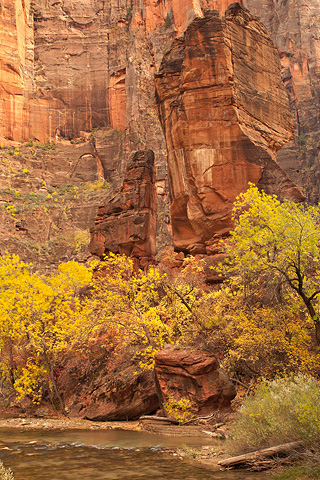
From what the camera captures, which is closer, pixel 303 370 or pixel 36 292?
pixel 303 370

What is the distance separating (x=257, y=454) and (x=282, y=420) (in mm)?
1020

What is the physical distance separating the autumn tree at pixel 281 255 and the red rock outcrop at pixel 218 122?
21.6ft

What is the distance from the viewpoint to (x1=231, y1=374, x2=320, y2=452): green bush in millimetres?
10588

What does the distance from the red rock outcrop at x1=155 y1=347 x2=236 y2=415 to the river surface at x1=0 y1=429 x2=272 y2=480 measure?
1.72 m

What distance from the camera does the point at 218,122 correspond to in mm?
28906

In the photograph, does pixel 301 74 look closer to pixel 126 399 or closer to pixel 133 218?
pixel 133 218

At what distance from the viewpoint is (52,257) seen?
74.2 meters

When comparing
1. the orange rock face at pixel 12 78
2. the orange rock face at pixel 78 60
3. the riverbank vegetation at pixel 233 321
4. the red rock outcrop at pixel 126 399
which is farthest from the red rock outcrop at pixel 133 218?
the orange rock face at pixel 12 78

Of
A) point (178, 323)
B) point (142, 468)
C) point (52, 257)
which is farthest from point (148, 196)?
point (52, 257)

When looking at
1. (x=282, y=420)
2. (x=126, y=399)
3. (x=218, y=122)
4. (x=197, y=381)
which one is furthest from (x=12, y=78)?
(x=282, y=420)

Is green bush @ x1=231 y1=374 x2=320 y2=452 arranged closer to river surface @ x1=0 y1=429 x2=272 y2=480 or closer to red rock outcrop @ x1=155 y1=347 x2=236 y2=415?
river surface @ x1=0 y1=429 x2=272 y2=480

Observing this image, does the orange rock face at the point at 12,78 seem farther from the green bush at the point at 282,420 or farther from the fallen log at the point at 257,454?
the fallen log at the point at 257,454

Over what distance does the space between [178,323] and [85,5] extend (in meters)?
98.9

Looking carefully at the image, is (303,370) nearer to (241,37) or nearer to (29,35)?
(241,37)
